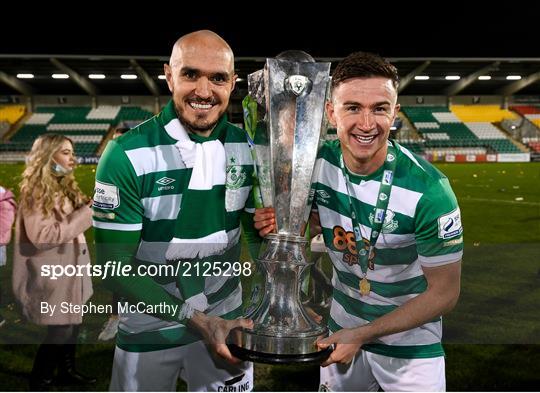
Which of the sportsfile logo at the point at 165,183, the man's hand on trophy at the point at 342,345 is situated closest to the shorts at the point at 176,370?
the man's hand on trophy at the point at 342,345

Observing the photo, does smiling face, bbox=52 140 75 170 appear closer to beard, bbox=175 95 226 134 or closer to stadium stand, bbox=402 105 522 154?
beard, bbox=175 95 226 134

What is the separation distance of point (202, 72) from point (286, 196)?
0.34 meters

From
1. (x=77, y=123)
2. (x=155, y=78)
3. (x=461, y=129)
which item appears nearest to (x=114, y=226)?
(x=155, y=78)

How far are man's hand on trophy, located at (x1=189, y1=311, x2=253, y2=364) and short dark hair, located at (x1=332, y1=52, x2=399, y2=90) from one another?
23.5 inches

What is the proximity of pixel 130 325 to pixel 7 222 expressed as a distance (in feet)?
4.62

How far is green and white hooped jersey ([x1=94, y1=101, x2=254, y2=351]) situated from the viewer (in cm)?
125

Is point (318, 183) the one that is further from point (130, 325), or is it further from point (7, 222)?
point (7, 222)

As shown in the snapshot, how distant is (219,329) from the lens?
1225mm

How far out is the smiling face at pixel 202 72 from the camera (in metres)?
1.21

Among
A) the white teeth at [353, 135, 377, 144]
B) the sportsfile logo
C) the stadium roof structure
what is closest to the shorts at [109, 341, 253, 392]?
the sportsfile logo

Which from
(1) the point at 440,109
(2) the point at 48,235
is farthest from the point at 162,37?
(1) the point at 440,109

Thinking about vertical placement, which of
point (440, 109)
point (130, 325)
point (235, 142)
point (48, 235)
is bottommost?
point (130, 325)

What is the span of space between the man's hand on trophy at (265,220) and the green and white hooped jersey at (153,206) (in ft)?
0.37

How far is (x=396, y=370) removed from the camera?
1.47m
